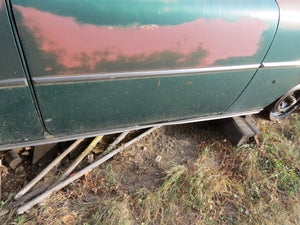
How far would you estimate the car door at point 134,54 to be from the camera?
4.53 feet

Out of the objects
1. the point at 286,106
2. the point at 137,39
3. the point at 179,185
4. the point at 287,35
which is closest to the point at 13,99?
the point at 137,39

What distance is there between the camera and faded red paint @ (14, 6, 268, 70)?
136 centimetres

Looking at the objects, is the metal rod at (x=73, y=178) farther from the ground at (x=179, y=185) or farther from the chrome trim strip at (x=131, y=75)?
the chrome trim strip at (x=131, y=75)

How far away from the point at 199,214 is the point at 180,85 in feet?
3.57

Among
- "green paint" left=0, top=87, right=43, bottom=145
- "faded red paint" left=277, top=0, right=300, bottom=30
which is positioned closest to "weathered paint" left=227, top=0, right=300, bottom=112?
"faded red paint" left=277, top=0, right=300, bottom=30

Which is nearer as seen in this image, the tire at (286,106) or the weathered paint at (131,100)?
the weathered paint at (131,100)

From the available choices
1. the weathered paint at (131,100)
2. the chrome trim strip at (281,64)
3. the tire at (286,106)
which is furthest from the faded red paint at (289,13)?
the tire at (286,106)

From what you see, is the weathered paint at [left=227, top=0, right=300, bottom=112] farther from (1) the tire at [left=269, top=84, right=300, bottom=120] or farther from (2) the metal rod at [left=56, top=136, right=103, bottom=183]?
(2) the metal rod at [left=56, top=136, right=103, bottom=183]

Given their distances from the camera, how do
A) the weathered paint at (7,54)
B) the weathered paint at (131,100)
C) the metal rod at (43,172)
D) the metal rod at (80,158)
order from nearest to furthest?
the weathered paint at (7,54)
the weathered paint at (131,100)
the metal rod at (43,172)
the metal rod at (80,158)

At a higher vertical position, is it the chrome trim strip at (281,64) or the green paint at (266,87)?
the chrome trim strip at (281,64)

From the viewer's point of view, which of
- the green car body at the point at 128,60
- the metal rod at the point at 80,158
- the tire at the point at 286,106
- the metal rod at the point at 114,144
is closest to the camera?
the green car body at the point at 128,60

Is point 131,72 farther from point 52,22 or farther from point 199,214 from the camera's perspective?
point 199,214

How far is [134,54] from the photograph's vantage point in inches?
61.4

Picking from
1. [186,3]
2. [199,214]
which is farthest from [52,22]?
[199,214]
